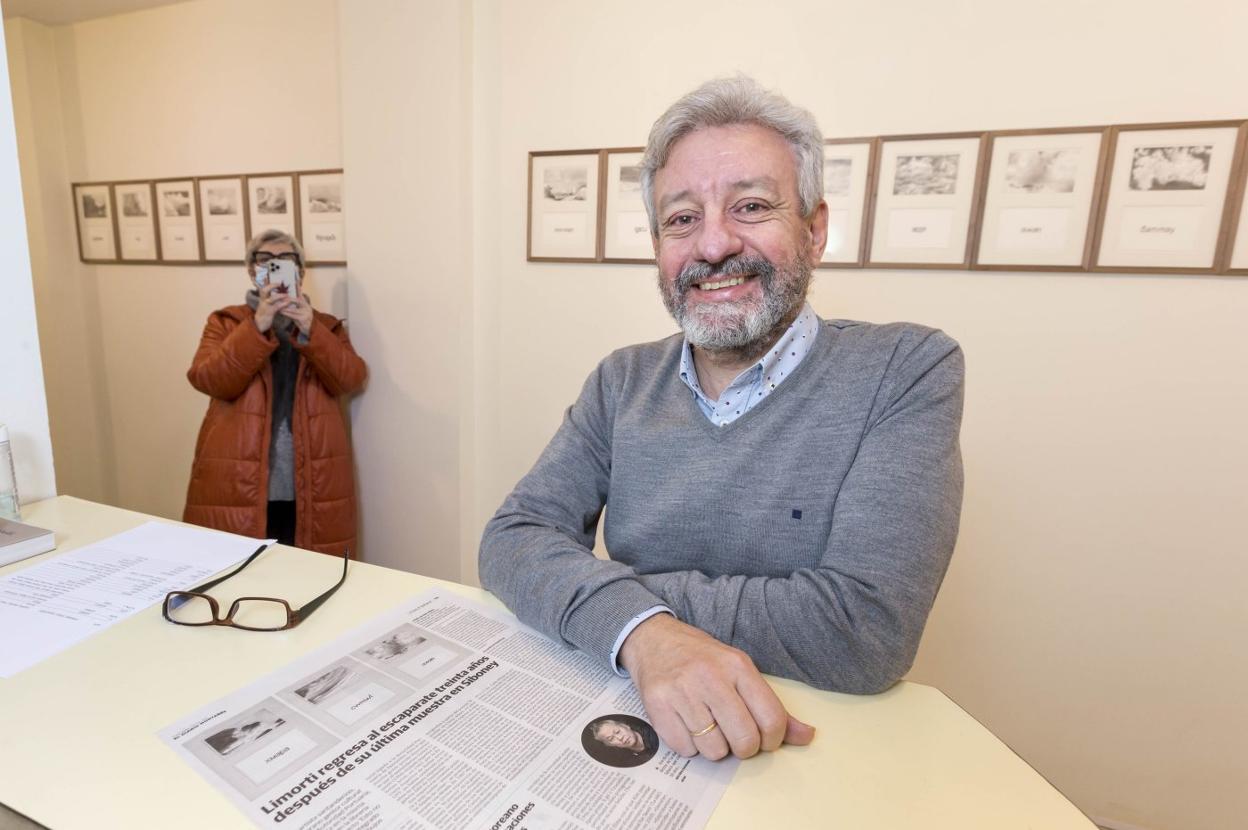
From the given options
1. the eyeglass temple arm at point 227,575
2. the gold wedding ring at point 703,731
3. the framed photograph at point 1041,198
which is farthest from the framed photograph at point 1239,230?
the eyeglass temple arm at point 227,575

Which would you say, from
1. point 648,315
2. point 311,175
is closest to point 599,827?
point 648,315

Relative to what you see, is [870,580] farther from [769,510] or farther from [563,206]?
[563,206]

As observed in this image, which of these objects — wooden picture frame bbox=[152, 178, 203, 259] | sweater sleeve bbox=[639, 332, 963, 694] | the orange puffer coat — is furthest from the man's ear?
wooden picture frame bbox=[152, 178, 203, 259]

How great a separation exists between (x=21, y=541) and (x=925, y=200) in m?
2.06

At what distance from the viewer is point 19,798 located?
0.48 metres

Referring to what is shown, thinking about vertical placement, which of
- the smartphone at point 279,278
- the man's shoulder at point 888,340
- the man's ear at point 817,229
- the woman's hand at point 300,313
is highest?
the man's ear at point 817,229

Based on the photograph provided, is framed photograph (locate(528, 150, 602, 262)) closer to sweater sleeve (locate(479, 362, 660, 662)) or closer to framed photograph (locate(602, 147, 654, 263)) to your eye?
framed photograph (locate(602, 147, 654, 263))

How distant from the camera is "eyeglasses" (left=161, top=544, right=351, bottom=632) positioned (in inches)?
29.1

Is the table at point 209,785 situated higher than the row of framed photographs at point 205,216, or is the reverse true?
the row of framed photographs at point 205,216

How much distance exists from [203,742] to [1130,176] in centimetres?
209

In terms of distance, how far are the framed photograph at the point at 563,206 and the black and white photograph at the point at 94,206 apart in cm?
221

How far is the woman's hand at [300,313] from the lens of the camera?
1.95 meters

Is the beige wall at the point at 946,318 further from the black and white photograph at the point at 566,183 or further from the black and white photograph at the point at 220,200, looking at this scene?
the black and white photograph at the point at 220,200

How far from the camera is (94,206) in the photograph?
2.78 m
